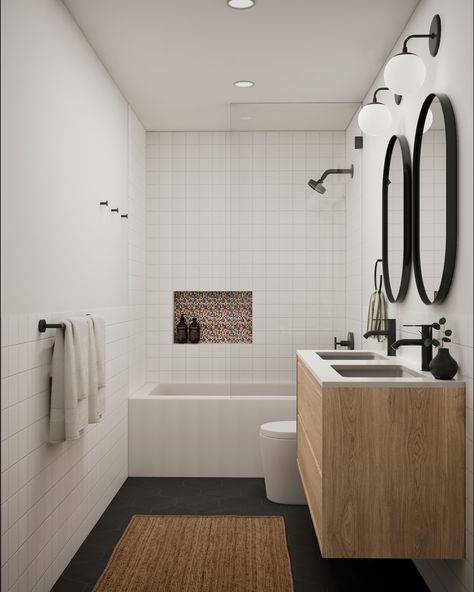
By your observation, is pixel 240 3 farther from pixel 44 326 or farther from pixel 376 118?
pixel 44 326

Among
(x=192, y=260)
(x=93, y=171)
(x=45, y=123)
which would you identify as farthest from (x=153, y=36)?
(x=192, y=260)

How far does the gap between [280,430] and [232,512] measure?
0.57 meters

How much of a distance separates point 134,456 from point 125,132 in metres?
2.33

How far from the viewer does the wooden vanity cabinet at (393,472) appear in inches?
91.5

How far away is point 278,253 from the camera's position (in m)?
4.52

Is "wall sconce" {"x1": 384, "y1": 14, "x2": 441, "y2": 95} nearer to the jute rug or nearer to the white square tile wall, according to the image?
the white square tile wall

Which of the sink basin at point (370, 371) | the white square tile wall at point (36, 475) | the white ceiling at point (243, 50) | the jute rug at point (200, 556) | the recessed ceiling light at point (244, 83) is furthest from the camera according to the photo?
the recessed ceiling light at point (244, 83)

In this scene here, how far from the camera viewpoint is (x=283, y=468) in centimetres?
381

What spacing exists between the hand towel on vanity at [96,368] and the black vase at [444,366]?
1594 mm

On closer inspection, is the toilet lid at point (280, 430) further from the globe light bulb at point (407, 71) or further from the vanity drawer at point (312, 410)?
the globe light bulb at point (407, 71)

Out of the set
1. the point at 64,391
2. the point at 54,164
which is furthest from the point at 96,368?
the point at 54,164

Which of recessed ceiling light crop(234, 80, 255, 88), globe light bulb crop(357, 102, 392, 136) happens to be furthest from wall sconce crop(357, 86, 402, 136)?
recessed ceiling light crop(234, 80, 255, 88)

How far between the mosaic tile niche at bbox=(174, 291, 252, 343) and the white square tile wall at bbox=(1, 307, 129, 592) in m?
A: 1.99

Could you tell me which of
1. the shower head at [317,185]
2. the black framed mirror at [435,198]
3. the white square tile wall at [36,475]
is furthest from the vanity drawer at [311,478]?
the shower head at [317,185]
